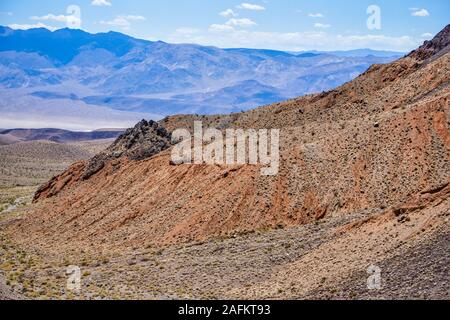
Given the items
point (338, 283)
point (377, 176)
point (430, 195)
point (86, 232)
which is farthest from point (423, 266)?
point (86, 232)

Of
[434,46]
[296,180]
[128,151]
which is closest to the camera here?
[296,180]

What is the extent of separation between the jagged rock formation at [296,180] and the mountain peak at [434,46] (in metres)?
6.08

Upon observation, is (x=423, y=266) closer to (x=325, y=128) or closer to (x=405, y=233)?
(x=405, y=233)

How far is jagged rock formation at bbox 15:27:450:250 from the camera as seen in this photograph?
35.0 metres

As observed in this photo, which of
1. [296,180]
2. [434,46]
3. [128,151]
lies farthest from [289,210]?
[434,46]

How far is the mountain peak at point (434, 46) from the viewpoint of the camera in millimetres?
56125

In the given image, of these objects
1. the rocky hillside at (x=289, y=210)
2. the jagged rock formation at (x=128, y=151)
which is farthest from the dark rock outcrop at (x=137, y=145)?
the rocky hillside at (x=289, y=210)

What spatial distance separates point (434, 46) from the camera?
58.2 m

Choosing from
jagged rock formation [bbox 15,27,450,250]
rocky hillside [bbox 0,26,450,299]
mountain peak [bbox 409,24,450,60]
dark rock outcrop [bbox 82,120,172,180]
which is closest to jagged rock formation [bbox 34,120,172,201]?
dark rock outcrop [bbox 82,120,172,180]

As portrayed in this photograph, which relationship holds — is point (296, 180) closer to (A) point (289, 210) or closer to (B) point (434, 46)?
(A) point (289, 210)

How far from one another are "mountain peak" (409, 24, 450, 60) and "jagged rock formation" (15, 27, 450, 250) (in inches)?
240

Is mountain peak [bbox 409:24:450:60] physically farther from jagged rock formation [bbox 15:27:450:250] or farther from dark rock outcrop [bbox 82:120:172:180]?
dark rock outcrop [bbox 82:120:172:180]

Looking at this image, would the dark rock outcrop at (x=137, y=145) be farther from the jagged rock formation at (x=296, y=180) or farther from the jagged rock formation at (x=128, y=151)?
the jagged rock formation at (x=296, y=180)

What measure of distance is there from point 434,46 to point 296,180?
92.6 feet
